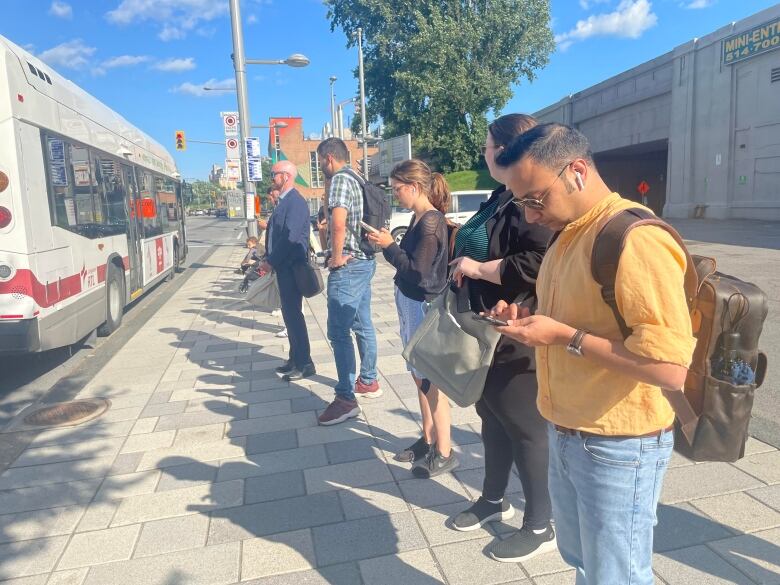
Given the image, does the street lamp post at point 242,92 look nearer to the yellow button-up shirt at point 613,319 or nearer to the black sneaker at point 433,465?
the black sneaker at point 433,465

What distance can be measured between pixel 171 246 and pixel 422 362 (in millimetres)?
11319

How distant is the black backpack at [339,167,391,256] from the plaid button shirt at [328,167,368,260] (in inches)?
1.3

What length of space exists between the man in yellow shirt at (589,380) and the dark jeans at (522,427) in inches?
25.5

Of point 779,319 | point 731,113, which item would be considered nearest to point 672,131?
point 731,113

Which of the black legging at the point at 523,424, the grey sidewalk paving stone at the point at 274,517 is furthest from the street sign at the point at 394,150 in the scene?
the black legging at the point at 523,424

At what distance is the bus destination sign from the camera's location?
21.9 meters

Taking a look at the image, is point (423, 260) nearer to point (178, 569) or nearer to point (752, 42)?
point (178, 569)

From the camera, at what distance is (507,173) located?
1.62 meters

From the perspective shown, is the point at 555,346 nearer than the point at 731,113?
Yes

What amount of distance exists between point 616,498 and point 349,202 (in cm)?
278

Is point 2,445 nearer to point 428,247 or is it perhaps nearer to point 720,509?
point 428,247

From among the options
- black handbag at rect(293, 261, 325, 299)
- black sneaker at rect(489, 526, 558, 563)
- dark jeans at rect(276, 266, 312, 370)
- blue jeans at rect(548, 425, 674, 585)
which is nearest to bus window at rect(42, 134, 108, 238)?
dark jeans at rect(276, 266, 312, 370)

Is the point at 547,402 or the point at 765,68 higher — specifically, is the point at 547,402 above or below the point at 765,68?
below

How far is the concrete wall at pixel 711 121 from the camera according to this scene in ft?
75.3
